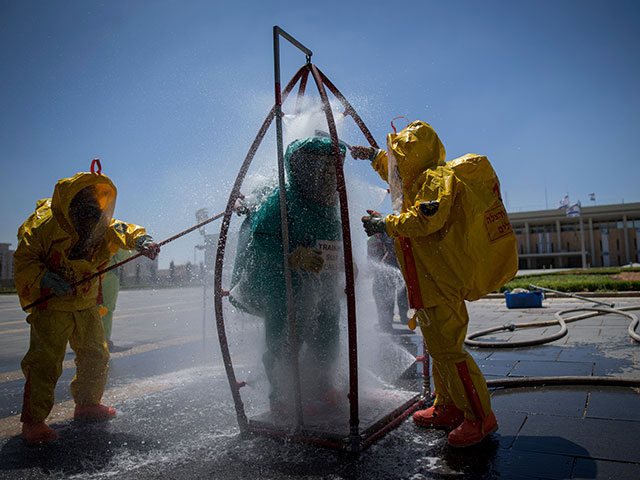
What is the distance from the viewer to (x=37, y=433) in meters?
2.95

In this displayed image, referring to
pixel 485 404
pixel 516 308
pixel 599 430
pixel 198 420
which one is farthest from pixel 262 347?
pixel 516 308

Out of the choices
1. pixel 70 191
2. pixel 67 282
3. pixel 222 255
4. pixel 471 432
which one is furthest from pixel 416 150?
pixel 67 282

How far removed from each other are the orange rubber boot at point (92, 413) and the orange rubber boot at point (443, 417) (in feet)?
7.26

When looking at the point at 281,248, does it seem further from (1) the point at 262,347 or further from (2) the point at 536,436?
(2) the point at 536,436

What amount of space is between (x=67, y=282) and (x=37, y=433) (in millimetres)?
946

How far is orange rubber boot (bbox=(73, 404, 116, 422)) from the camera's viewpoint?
11.1 ft

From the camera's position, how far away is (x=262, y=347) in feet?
10.9

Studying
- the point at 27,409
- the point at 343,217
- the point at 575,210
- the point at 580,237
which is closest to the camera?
the point at 343,217

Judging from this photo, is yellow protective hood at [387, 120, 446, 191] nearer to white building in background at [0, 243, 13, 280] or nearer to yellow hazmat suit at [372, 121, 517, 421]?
yellow hazmat suit at [372, 121, 517, 421]

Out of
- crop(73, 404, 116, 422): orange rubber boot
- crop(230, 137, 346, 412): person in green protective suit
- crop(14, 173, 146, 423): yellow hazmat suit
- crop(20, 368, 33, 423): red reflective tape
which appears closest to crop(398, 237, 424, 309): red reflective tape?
crop(230, 137, 346, 412): person in green protective suit

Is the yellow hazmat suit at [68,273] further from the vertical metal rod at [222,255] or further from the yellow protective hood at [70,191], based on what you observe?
the vertical metal rod at [222,255]

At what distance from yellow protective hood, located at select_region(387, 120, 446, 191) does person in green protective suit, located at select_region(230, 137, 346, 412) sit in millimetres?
440

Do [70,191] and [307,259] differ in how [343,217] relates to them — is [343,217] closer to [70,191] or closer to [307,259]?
[307,259]

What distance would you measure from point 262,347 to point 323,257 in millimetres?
901
